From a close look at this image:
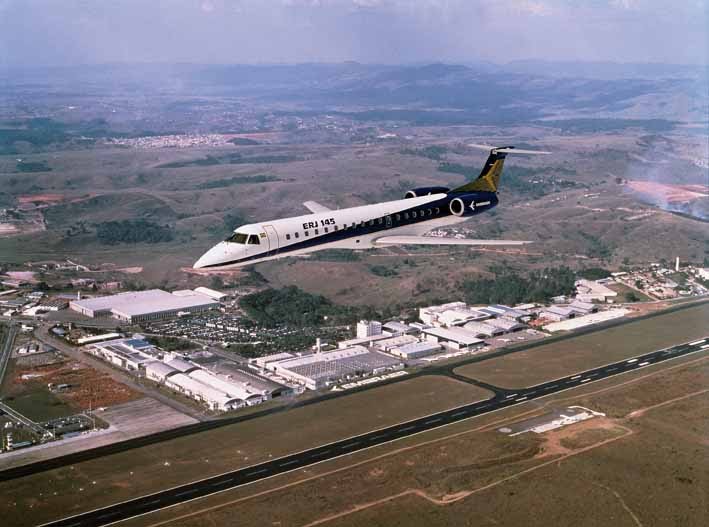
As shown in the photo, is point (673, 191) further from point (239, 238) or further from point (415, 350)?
Answer: point (239, 238)

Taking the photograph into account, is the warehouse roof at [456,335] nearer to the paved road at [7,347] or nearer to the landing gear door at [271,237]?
the landing gear door at [271,237]

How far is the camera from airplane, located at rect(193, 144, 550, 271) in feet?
125

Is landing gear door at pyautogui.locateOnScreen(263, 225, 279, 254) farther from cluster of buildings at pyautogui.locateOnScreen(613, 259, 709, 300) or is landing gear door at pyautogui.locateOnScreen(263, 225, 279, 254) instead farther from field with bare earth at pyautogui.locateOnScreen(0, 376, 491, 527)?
cluster of buildings at pyautogui.locateOnScreen(613, 259, 709, 300)

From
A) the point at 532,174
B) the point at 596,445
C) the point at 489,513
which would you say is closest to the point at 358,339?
the point at 596,445

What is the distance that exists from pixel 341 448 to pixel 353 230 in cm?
1394

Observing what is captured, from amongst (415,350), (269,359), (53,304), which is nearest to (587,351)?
(415,350)

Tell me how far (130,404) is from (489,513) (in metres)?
26.0

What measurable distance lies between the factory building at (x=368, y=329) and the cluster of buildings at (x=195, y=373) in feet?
41.5

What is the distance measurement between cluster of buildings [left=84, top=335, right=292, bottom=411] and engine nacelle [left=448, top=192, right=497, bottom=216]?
64.6 ft

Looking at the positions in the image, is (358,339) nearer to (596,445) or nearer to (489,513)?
(596,445)

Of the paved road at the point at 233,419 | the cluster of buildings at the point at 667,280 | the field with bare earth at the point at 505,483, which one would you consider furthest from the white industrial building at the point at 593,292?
the field with bare earth at the point at 505,483

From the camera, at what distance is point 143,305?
7875cm

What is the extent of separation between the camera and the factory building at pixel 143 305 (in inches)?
3000

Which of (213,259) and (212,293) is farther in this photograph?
(212,293)
